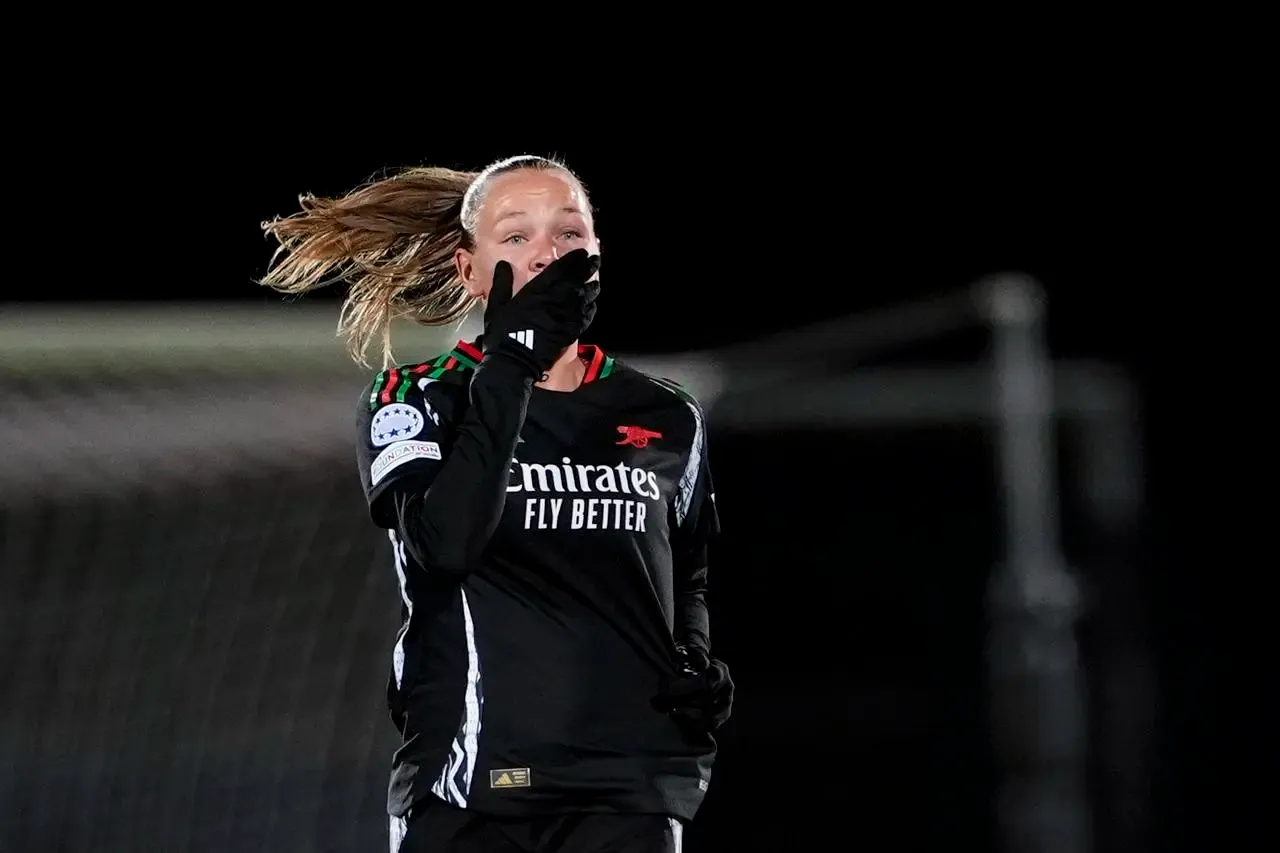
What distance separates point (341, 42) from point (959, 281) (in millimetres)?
2511

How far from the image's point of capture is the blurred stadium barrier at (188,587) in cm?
318

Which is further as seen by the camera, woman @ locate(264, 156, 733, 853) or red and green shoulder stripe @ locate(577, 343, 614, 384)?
red and green shoulder stripe @ locate(577, 343, 614, 384)

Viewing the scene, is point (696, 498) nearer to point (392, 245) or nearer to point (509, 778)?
point (509, 778)

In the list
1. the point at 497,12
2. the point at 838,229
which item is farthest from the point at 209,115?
the point at 838,229

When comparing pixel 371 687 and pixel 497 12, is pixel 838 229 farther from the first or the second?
pixel 371 687

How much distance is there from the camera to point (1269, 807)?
4.96m

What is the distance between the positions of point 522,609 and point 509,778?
18 cm

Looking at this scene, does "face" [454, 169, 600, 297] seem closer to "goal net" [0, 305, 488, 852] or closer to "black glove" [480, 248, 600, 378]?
"black glove" [480, 248, 600, 378]

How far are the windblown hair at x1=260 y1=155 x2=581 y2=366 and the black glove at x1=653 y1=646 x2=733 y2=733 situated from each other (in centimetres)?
64

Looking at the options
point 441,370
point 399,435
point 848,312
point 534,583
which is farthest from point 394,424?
point 848,312

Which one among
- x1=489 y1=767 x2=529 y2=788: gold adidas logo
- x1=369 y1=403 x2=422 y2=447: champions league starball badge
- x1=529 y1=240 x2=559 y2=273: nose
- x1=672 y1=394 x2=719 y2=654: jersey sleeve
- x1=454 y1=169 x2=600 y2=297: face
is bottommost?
x1=489 y1=767 x2=529 y2=788: gold adidas logo

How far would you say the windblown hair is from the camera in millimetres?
2137

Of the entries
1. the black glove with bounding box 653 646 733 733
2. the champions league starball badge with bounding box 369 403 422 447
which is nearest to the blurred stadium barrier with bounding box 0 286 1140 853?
the champions league starball badge with bounding box 369 403 422 447

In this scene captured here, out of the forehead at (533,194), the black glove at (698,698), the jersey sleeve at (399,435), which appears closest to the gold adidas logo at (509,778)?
the black glove at (698,698)
